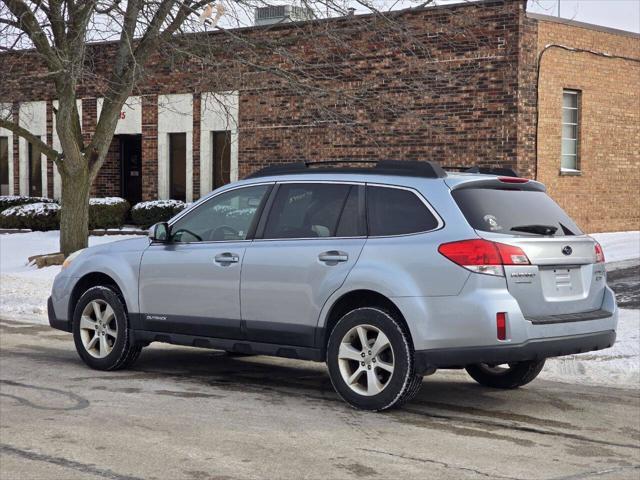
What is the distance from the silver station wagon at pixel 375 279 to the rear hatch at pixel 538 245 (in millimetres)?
12

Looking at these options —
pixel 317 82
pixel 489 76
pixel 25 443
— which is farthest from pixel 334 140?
pixel 25 443

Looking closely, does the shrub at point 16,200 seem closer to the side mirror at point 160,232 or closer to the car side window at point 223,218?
the side mirror at point 160,232

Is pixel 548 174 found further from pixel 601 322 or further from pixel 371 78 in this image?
pixel 601 322

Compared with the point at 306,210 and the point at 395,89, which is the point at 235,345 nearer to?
the point at 306,210

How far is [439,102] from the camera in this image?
23703 mm

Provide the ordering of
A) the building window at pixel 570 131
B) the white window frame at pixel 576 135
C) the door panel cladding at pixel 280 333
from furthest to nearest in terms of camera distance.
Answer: the building window at pixel 570 131 < the white window frame at pixel 576 135 < the door panel cladding at pixel 280 333

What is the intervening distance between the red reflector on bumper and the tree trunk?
13.9m

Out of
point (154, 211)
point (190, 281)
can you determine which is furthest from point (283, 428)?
point (154, 211)

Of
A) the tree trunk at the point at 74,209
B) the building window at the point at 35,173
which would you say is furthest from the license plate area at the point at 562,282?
the building window at the point at 35,173

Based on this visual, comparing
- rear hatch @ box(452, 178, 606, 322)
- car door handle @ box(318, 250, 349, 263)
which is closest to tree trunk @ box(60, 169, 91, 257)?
car door handle @ box(318, 250, 349, 263)

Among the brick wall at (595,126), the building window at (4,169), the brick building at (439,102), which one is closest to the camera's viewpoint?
the brick building at (439,102)

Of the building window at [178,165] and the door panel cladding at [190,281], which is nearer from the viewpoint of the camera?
the door panel cladding at [190,281]

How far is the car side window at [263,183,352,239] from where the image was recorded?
8406mm

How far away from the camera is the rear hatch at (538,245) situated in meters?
7.57
